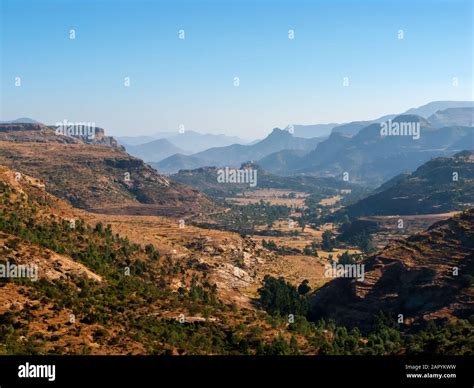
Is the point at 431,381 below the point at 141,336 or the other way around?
the other way around

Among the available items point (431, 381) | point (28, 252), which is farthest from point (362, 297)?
point (431, 381)

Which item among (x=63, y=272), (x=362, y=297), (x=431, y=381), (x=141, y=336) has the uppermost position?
(x=431, y=381)

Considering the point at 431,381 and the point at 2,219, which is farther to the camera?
the point at 2,219

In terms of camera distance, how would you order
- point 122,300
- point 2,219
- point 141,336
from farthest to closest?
point 2,219 → point 122,300 → point 141,336

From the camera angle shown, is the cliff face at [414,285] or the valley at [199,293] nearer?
the valley at [199,293]

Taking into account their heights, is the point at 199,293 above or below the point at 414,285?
above

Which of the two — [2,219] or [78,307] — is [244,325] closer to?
[78,307]

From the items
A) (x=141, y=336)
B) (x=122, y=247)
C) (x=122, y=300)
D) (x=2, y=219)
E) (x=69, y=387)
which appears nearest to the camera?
(x=69, y=387)

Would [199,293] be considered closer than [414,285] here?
Yes
